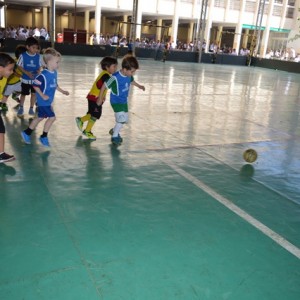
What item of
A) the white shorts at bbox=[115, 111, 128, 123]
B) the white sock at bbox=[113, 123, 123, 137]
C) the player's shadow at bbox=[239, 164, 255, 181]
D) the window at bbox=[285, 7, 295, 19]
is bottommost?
the player's shadow at bbox=[239, 164, 255, 181]

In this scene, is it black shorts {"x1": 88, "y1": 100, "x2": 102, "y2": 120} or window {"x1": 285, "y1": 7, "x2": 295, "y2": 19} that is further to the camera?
window {"x1": 285, "y1": 7, "x2": 295, "y2": 19}

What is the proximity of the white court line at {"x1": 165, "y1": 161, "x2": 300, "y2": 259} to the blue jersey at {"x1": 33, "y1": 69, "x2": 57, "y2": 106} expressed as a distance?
2.22 metres

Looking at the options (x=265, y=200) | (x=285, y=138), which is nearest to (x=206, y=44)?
(x=285, y=138)

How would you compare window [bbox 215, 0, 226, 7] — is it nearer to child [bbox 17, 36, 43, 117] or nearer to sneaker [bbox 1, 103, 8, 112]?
child [bbox 17, 36, 43, 117]

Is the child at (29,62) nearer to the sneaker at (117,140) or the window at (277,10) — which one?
the sneaker at (117,140)

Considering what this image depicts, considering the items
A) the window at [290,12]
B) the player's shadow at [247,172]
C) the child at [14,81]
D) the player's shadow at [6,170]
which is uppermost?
the window at [290,12]

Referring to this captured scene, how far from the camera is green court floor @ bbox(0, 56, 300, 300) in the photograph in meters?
2.59

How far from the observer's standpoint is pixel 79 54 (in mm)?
30328

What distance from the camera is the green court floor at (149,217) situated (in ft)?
8.48

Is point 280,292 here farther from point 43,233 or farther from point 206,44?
point 206,44

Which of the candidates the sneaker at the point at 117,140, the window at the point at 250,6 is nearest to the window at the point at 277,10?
the window at the point at 250,6

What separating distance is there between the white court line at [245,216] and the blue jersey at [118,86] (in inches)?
61.6

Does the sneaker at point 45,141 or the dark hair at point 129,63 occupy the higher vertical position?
the dark hair at point 129,63

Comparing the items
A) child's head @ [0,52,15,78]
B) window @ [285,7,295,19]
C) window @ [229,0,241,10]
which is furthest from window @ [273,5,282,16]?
child's head @ [0,52,15,78]
